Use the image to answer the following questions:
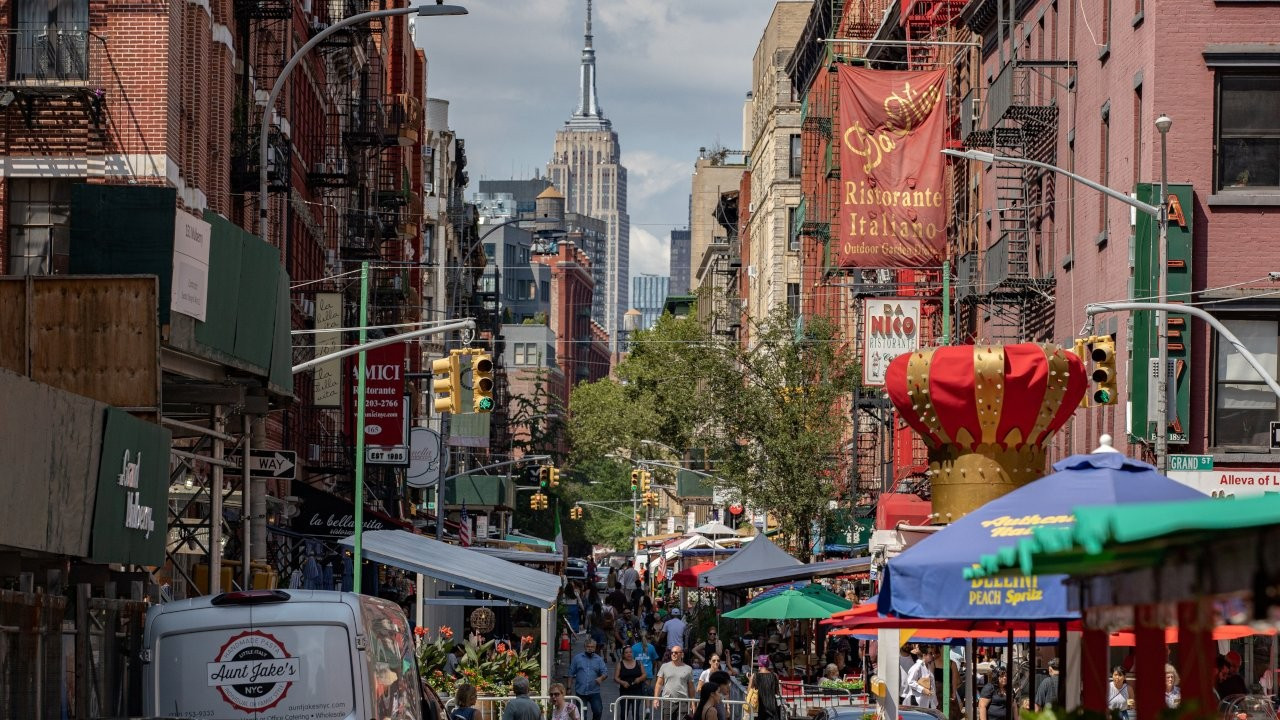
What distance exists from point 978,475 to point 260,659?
245 inches

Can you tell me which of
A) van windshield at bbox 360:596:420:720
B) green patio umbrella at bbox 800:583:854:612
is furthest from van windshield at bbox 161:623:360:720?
green patio umbrella at bbox 800:583:854:612

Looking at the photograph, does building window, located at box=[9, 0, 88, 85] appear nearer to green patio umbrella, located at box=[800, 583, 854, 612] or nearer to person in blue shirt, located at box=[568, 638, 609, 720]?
person in blue shirt, located at box=[568, 638, 609, 720]

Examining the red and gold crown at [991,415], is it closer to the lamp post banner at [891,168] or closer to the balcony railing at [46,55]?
the balcony railing at [46,55]

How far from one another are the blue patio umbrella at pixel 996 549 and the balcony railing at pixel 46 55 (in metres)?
22.5

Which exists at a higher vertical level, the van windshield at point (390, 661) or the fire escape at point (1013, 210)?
the fire escape at point (1013, 210)

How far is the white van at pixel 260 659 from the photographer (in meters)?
14.8

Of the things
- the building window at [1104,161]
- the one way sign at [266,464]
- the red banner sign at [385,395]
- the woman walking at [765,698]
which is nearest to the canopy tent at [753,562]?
the building window at [1104,161]

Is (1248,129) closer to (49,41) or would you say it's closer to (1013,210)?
(1013,210)

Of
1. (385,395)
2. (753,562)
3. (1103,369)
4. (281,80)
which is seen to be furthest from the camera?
(385,395)

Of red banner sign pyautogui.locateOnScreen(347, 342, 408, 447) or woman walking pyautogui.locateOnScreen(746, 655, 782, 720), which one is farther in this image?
red banner sign pyautogui.locateOnScreen(347, 342, 408, 447)

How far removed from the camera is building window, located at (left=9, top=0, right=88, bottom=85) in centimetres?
3043

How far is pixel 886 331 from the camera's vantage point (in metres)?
48.9

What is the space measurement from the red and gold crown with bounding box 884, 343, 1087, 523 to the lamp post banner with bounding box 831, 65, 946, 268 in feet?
77.6

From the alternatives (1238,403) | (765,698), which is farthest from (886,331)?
(765,698)
